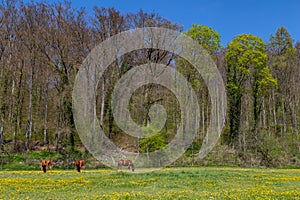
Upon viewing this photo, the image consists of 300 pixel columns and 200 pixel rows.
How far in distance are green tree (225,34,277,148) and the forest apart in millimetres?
133

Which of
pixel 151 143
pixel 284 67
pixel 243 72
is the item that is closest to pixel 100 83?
pixel 151 143

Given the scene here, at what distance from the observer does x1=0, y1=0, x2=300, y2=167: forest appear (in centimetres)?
4059

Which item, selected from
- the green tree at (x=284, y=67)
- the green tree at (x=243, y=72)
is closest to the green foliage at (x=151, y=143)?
the green tree at (x=243, y=72)

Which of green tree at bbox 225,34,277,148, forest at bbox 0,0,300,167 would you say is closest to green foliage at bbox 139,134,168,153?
forest at bbox 0,0,300,167

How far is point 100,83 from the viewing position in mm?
42281

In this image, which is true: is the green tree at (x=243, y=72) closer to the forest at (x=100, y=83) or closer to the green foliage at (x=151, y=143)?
the forest at (x=100, y=83)

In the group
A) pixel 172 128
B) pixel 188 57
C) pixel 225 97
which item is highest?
pixel 188 57

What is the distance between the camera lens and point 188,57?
1784 inches

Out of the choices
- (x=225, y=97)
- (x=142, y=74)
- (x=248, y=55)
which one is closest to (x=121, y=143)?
(x=142, y=74)

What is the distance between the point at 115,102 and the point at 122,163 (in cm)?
1447

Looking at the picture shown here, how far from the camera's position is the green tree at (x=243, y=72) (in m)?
46.6

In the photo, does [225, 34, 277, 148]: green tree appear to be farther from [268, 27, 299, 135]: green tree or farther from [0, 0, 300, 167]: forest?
[268, 27, 299, 135]: green tree

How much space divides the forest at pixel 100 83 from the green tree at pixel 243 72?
0.13m

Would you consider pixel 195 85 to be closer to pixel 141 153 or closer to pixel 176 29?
pixel 176 29
